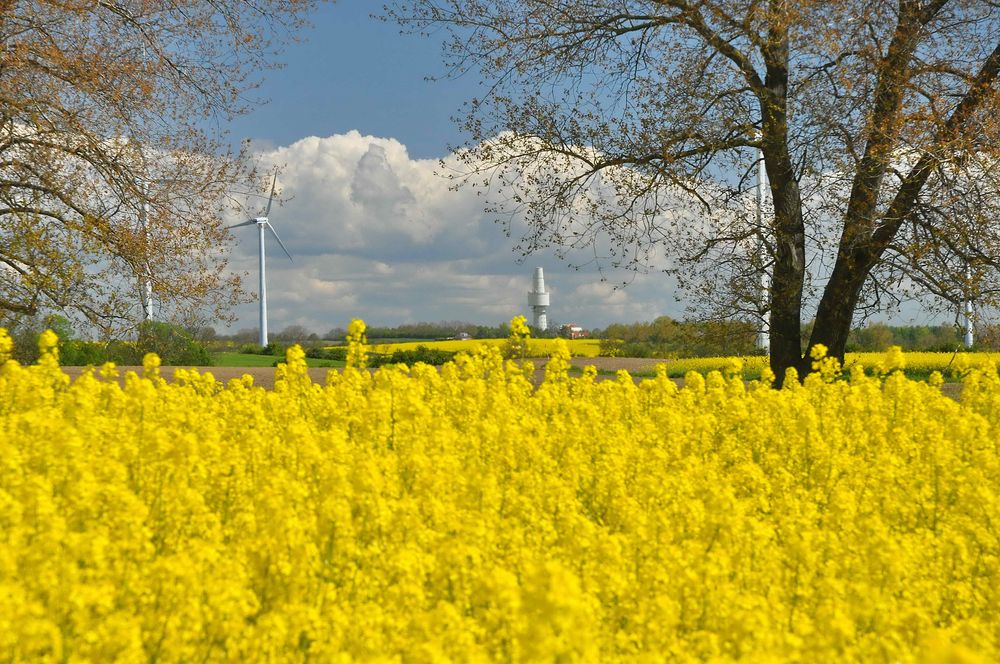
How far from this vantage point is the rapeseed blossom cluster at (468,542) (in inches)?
149

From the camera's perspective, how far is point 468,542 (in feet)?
15.1

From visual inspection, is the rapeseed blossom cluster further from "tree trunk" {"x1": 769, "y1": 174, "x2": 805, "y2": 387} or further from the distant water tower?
the distant water tower

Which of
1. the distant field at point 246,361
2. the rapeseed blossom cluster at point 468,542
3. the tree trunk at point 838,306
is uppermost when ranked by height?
the tree trunk at point 838,306

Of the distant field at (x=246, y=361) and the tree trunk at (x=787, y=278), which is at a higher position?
the tree trunk at (x=787, y=278)

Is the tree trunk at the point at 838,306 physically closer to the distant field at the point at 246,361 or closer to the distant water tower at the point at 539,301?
the distant field at the point at 246,361

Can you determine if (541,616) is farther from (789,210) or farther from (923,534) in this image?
(789,210)

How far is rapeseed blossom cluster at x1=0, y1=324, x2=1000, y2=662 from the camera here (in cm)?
378

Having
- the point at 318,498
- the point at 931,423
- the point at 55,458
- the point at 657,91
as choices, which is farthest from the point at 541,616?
the point at 657,91

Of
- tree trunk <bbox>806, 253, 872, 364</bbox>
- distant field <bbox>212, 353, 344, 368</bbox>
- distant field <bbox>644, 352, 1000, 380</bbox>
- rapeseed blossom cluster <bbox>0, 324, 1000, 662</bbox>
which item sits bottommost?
rapeseed blossom cluster <bbox>0, 324, 1000, 662</bbox>

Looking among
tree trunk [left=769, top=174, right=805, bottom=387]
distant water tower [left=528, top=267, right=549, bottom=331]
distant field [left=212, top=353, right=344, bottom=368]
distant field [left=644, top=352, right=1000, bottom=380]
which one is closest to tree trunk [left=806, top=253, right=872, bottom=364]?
tree trunk [left=769, top=174, right=805, bottom=387]

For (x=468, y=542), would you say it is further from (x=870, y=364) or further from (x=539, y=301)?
(x=539, y=301)

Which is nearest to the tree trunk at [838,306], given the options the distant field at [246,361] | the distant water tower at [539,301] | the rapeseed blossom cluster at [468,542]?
the rapeseed blossom cluster at [468,542]

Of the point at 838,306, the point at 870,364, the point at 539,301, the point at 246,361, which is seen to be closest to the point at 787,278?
the point at 838,306

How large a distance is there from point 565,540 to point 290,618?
5.79 feet
